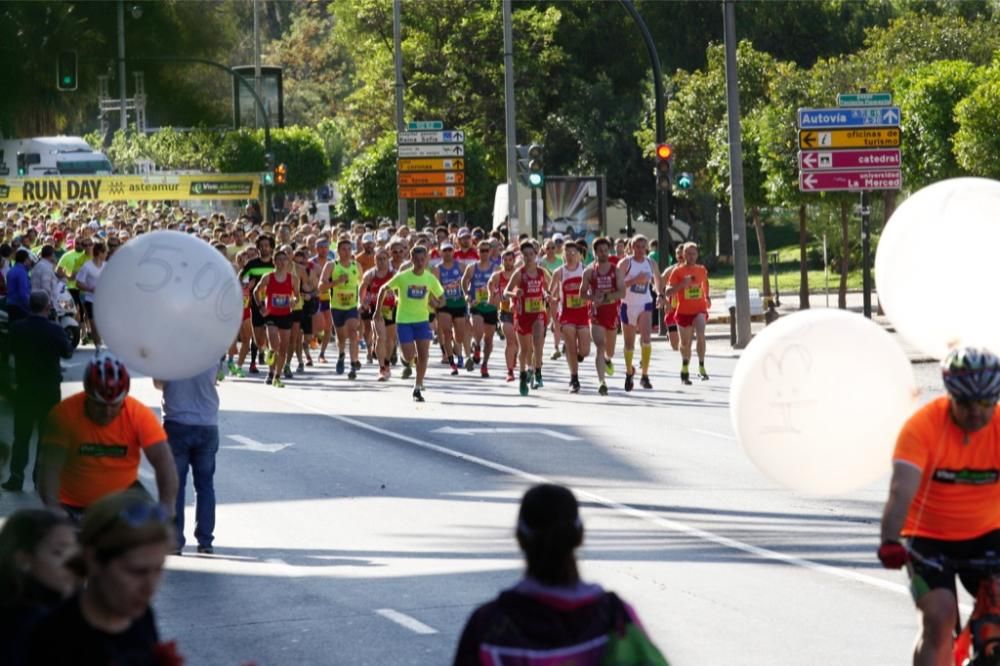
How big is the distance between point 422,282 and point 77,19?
1962 centimetres

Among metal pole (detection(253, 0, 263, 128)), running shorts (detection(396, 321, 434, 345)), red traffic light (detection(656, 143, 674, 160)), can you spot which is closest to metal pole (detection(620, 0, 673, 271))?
red traffic light (detection(656, 143, 674, 160))

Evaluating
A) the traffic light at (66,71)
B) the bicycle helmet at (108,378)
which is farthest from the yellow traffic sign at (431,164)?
the traffic light at (66,71)

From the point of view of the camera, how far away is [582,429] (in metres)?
18.7

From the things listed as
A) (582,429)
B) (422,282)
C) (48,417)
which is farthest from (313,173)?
(48,417)

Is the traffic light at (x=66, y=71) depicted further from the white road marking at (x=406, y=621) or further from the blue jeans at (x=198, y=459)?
the blue jeans at (x=198, y=459)

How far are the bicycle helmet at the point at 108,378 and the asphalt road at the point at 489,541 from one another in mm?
1477

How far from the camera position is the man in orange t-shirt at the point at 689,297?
22922mm

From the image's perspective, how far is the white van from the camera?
2.82 metres

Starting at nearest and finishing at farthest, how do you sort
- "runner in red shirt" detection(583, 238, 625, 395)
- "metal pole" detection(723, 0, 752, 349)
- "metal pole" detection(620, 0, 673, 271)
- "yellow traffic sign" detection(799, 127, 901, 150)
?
"runner in red shirt" detection(583, 238, 625, 395)
"yellow traffic sign" detection(799, 127, 901, 150)
"metal pole" detection(723, 0, 752, 349)
"metal pole" detection(620, 0, 673, 271)

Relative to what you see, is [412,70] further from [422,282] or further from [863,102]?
[422,282]

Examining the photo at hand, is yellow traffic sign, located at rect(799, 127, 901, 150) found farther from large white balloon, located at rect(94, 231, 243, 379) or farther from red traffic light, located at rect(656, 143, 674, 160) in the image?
large white balloon, located at rect(94, 231, 243, 379)

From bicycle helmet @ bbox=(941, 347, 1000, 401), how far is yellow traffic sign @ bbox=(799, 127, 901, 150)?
21.4 meters

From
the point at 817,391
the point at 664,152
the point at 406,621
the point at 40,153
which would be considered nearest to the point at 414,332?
the point at 664,152

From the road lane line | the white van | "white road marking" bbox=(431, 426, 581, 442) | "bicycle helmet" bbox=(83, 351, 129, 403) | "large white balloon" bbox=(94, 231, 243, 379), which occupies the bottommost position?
the road lane line
